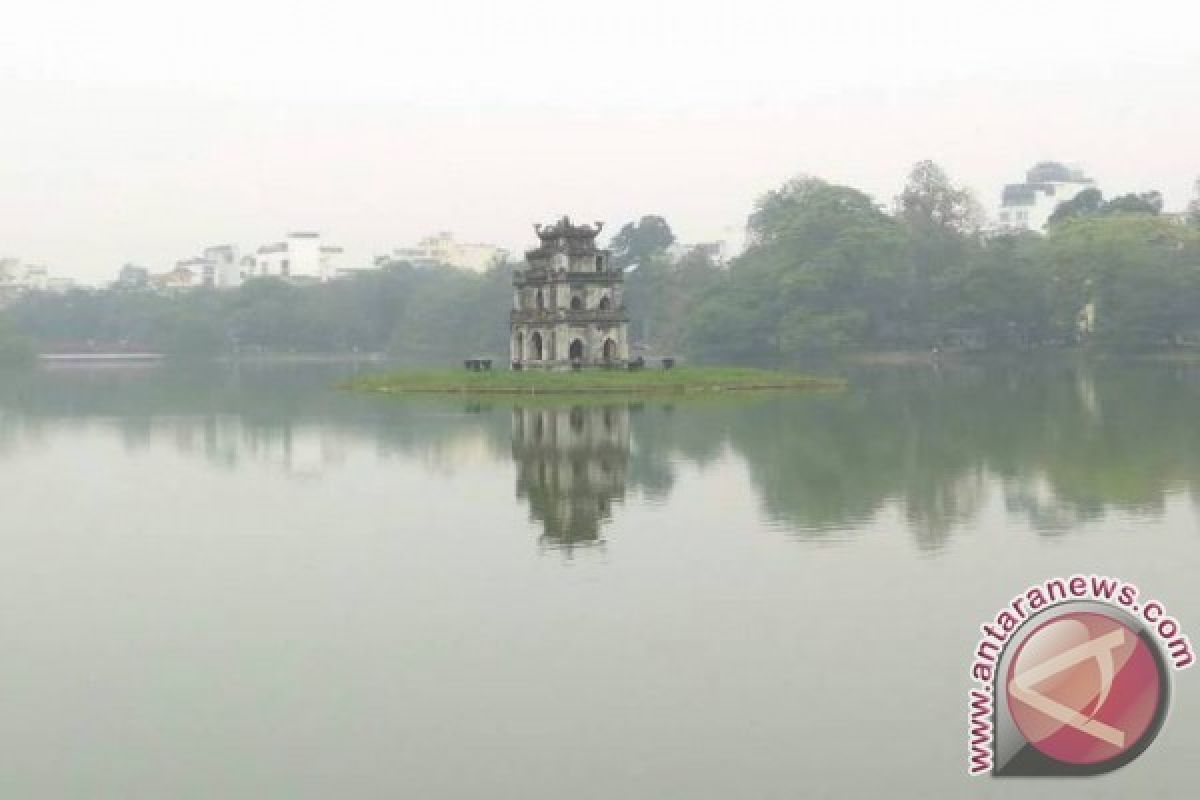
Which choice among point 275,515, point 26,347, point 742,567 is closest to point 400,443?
point 275,515

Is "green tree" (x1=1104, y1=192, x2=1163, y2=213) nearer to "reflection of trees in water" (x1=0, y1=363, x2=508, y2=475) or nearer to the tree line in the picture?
the tree line

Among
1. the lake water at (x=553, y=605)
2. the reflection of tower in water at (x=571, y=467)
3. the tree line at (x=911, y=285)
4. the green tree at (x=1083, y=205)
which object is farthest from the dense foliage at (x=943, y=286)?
the lake water at (x=553, y=605)

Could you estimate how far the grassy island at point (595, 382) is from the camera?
66750 millimetres

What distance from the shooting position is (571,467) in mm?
35094

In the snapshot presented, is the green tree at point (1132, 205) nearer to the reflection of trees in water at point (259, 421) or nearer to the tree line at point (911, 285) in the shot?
the tree line at point (911, 285)

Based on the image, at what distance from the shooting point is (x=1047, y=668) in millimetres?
10344

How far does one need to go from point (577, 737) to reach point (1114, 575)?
9.94 m

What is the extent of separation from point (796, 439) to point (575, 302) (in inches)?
1300

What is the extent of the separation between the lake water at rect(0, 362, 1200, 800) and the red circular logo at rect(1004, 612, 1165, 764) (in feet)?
5.52

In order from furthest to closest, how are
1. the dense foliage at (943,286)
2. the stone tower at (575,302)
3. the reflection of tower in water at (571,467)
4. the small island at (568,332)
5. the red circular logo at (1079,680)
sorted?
the dense foliage at (943,286), the stone tower at (575,302), the small island at (568,332), the reflection of tower in water at (571,467), the red circular logo at (1079,680)

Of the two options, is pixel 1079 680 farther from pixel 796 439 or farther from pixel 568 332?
pixel 568 332

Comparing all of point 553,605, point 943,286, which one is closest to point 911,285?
point 943,286

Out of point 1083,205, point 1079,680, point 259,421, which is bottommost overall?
point 259,421

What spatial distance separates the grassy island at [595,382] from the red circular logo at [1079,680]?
182 feet
